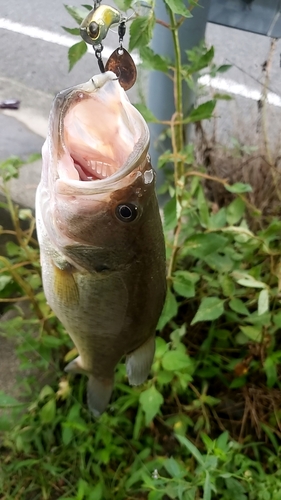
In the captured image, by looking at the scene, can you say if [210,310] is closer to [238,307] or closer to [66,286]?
[238,307]

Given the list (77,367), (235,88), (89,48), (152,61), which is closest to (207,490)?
(77,367)

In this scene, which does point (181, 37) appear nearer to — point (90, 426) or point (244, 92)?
point (90, 426)

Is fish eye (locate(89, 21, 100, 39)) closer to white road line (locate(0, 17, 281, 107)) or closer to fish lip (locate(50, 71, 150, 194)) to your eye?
fish lip (locate(50, 71, 150, 194))

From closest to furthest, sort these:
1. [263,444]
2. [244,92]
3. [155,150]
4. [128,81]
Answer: [128,81] < [263,444] < [155,150] < [244,92]

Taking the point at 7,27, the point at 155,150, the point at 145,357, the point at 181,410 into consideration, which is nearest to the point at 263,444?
the point at 181,410

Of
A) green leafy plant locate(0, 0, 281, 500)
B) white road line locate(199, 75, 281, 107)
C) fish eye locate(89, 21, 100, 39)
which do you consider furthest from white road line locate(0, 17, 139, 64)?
fish eye locate(89, 21, 100, 39)
